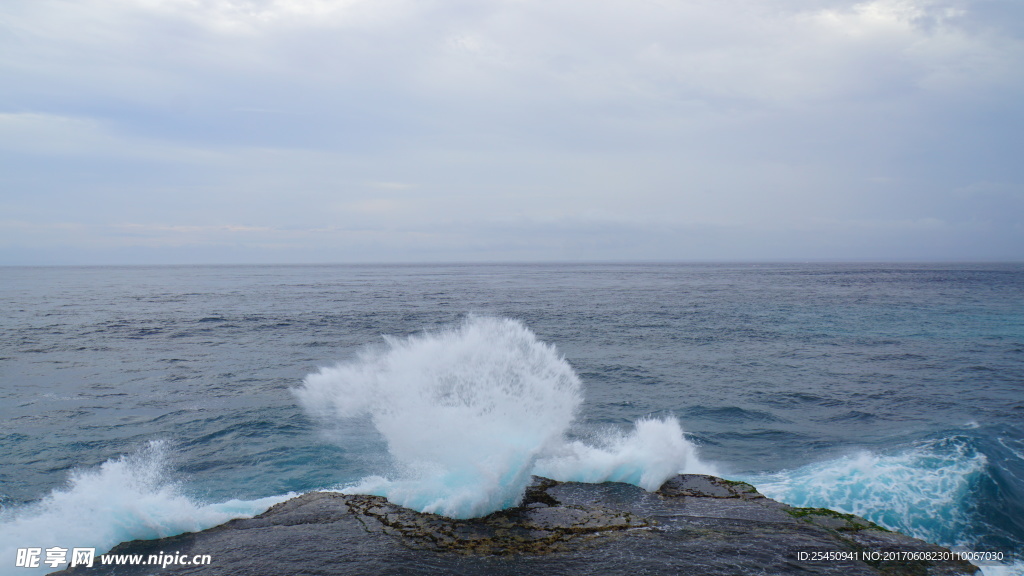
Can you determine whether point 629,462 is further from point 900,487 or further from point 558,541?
point 900,487

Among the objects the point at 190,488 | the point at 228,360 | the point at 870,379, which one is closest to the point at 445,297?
the point at 228,360

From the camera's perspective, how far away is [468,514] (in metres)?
8.84

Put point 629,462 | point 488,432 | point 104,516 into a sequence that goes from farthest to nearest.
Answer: point 629,462 → point 488,432 → point 104,516

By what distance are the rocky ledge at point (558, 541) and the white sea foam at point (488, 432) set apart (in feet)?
1.98

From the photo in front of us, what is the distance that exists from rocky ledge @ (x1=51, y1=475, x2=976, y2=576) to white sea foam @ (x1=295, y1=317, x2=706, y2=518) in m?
0.60

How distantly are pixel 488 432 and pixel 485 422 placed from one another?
1.13 ft

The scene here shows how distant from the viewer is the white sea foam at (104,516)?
8.30 m

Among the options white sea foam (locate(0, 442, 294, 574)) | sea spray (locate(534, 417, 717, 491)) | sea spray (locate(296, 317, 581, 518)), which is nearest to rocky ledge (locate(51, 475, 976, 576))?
white sea foam (locate(0, 442, 294, 574))

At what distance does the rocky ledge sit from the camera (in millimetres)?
7180

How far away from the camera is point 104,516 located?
8.61 m

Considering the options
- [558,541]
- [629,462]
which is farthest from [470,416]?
[558,541]

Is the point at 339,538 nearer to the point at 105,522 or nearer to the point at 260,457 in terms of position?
the point at 105,522

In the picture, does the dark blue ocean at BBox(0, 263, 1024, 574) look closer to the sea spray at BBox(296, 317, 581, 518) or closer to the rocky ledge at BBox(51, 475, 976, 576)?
the sea spray at BBox(296, 317, 581, 518)

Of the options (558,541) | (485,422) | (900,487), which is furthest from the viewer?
(900,487)
